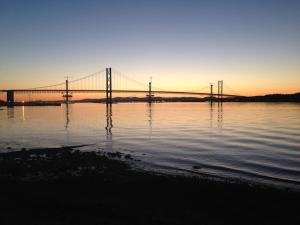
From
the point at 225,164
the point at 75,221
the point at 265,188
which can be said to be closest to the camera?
the point at 75,221

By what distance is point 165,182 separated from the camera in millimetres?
8984

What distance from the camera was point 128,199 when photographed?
7.38 m

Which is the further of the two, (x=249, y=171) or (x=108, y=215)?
(x=249, y=171)

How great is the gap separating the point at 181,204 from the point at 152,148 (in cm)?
958

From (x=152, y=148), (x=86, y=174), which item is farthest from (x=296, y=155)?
(x=86, y=174)

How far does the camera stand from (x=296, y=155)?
14.1 meters

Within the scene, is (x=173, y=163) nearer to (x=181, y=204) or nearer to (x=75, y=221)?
(x=181, y=204)

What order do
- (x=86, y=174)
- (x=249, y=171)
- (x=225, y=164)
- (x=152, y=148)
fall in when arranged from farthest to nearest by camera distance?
1. (x=152, y=148)
2. (x=225, y=164)
3. (x=249, y=171)
4. (x=86, y=174)

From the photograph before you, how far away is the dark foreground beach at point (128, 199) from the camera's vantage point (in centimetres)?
610

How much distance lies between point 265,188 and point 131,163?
229 inches

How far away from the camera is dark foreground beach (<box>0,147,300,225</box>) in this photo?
6.10 m

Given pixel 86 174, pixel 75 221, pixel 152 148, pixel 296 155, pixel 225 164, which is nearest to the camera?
pixel 75 221

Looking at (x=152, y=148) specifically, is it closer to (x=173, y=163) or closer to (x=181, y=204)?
(x=173, y=163)

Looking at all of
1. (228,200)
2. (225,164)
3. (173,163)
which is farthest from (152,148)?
(228,200)
